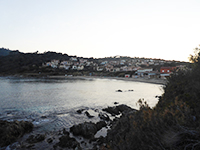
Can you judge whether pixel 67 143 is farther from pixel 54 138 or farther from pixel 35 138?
pixel 35 138

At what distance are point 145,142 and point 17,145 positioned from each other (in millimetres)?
9199

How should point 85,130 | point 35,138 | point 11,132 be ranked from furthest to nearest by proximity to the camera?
point 85,130, point 11,132, point 35,138

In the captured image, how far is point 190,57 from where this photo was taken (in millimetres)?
6789

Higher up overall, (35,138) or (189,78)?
(189,78)

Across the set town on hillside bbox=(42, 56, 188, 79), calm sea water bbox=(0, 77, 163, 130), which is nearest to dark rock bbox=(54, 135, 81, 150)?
calm sea water bbox=(0, 77, 163, 130)

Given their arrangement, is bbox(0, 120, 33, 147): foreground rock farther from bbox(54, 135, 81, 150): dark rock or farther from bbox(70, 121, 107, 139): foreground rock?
bbox(70, 121, 107, 139): foreground rock

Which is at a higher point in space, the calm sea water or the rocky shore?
the rocky shore

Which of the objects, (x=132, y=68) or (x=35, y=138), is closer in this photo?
(x=35, y=138)

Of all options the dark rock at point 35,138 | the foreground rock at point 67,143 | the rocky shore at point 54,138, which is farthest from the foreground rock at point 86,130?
the dark rock at point 35,138

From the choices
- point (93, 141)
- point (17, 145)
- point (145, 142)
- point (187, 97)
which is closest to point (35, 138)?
point (17, 145)

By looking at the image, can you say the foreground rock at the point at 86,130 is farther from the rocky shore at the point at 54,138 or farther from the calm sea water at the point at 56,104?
the calm sea water at the point at 56,104

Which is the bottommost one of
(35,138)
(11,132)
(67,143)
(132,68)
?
(35,138)

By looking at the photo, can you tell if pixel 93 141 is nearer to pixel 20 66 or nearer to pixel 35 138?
pixel 35 138

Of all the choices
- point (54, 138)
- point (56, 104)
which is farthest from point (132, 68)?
point (54, 138)
